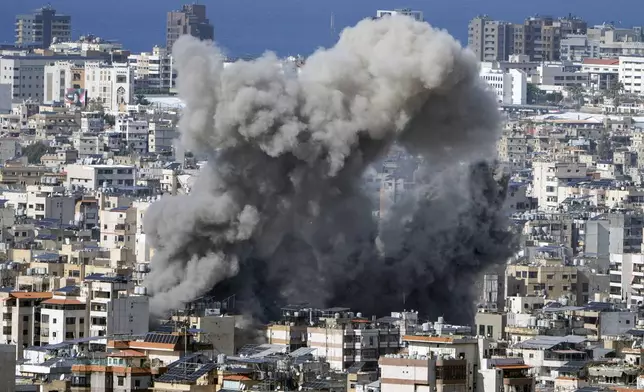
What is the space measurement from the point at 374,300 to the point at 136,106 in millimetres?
74357

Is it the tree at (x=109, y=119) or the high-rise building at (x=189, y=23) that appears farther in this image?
the high-rise building at (x=189, y=23)

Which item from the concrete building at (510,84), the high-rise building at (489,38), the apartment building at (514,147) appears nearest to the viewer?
the apartment building at (514,147)

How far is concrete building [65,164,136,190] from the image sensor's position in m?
90.1

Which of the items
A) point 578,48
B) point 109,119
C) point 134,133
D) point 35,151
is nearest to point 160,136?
point 134,133

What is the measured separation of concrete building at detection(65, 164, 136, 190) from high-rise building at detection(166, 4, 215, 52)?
227 ft

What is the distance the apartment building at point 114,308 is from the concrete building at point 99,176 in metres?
36.4

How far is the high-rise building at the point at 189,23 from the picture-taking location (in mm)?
164238

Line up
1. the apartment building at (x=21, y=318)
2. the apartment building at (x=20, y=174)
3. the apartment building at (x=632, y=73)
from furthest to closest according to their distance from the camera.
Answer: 1. the apartment building at (x=632, y=73)
2. the apartment building at (x=20, y=174)
3. the apartment building at (x=21, y=318)

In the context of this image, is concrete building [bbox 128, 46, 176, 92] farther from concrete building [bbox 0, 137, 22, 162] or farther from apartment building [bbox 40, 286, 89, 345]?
apartment building [bbox 40, 286, 89, 345]

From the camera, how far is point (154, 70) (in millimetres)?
149000

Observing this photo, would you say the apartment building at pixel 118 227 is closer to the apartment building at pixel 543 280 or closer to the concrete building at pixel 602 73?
the apartment building at pixel 543 280

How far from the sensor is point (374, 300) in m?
55.0

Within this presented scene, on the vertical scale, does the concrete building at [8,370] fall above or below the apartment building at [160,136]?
below

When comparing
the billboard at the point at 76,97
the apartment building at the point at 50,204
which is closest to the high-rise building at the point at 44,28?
the billboard at the point at 76,97
